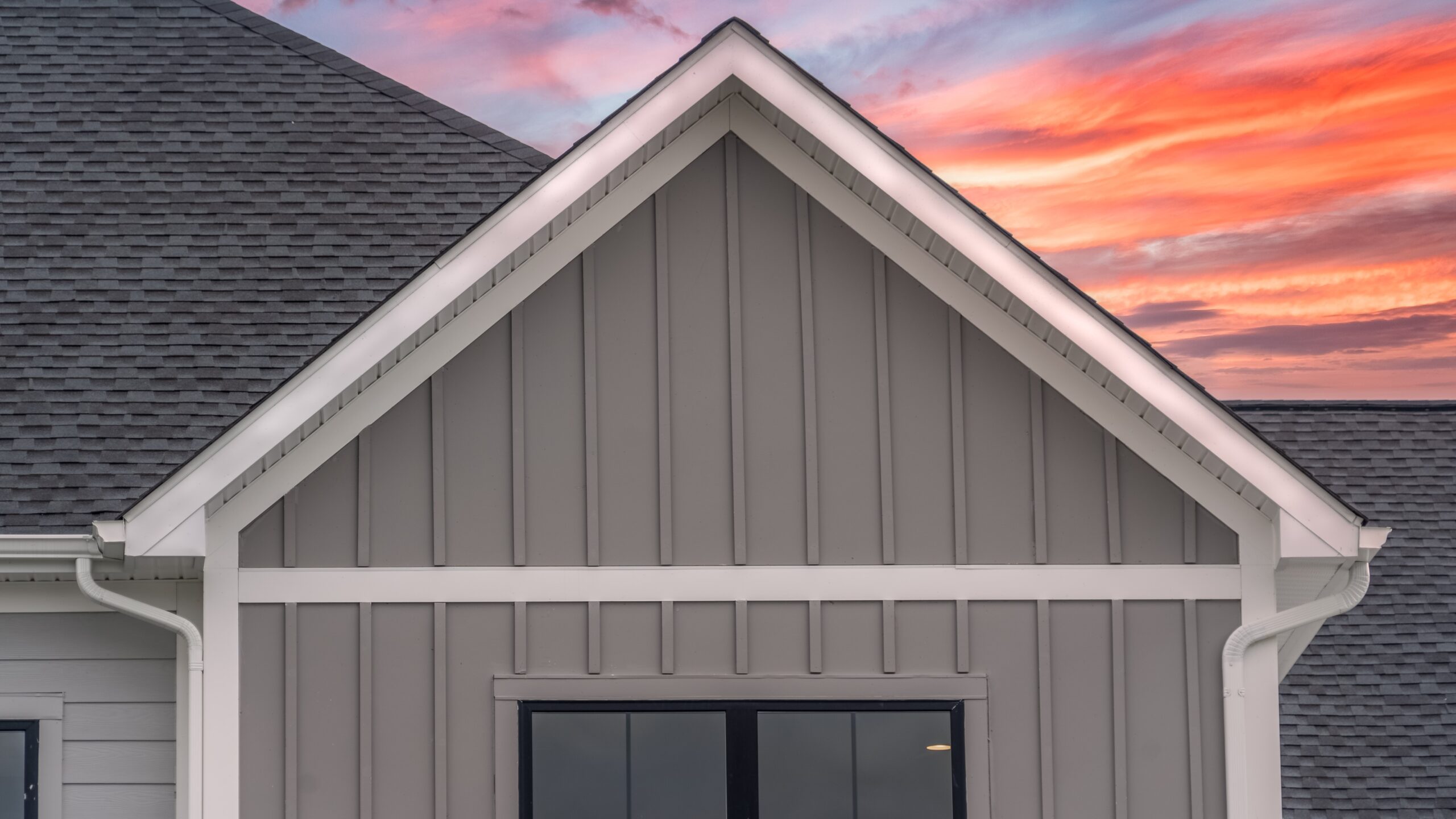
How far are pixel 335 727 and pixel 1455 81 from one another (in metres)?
11.6

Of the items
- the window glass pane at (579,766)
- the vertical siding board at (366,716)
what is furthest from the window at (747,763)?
the vertical siding board at (366,716)

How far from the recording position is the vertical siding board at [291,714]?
432 cm

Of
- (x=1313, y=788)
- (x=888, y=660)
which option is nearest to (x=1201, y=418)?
(x=888, y=660)

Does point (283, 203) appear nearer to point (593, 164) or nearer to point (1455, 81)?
point (593, 164)

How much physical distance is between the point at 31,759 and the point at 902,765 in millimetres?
4263

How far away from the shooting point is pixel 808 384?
448 cm

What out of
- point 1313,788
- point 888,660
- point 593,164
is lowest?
point 1313,788

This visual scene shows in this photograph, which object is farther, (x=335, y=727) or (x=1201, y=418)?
(x=335, y=727)

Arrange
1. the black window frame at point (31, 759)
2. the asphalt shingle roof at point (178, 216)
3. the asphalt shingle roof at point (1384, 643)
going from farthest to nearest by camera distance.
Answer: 1. the asphalt shingle roof at point (1384, 643)
2. the asphalt shingle roof at point (178, 216)
3. the black window frame at point (31, 759)

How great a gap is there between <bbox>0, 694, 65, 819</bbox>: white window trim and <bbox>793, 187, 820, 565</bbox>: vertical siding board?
12.7 feet

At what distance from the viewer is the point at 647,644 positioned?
4422 millimetres

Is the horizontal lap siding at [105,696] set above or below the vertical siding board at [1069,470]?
below

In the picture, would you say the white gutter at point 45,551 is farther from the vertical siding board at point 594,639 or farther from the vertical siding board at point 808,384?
the vertical siding board at point 808,384

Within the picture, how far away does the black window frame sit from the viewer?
4.87 m
